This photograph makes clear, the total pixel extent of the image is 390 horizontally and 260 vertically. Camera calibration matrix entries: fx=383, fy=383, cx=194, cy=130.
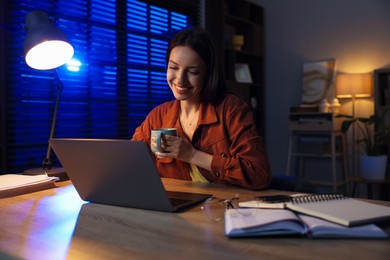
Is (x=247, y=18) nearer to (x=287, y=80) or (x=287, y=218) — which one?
(x=287, y=80)

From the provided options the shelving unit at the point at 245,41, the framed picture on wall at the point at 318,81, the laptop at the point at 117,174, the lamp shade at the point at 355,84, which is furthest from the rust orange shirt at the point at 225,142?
the framed picture on wall at the point at 318,81

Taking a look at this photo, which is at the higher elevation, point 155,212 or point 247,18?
point 247,18

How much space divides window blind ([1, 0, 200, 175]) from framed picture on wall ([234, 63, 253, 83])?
0.79 metres

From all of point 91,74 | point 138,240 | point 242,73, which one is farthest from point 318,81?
point 138,240

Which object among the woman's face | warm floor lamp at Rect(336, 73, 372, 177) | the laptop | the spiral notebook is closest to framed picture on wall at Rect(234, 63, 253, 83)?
warm floor lamp at Rect(336, 73, 372, 177)

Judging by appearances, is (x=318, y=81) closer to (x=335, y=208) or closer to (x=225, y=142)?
(x=225, y=142)

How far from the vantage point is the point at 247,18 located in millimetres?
4469

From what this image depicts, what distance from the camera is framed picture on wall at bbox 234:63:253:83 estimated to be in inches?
172

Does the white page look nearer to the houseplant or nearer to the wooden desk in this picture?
the wooden desk

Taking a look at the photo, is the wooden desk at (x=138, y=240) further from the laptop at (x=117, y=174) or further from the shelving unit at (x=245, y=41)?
the shelving unit at (x=245, y=41)

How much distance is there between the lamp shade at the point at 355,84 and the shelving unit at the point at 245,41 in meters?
0.99

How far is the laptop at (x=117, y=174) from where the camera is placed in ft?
2.93

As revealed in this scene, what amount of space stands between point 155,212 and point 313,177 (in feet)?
12.4

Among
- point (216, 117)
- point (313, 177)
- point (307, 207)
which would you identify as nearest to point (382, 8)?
point (313, 177)
